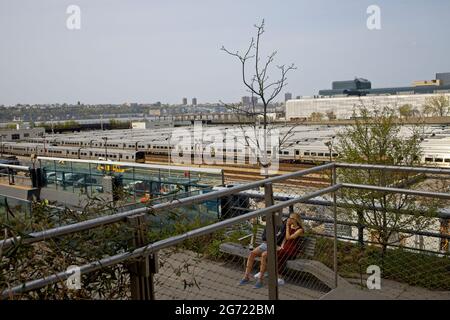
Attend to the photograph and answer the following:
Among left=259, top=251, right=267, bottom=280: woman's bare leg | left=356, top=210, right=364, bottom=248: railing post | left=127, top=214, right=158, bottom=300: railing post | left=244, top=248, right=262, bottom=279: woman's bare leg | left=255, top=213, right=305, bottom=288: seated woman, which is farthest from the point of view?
left=356, top=210, right=364, bottom=248: railing post

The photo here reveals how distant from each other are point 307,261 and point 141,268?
104 inches

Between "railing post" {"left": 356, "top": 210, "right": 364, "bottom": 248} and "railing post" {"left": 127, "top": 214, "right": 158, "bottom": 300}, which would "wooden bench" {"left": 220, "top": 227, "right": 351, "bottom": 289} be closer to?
"railing post" {"left": 356, "top": 210, "right": 364, "bottom": 248}

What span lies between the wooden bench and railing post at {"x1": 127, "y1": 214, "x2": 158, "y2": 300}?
6.76 feet

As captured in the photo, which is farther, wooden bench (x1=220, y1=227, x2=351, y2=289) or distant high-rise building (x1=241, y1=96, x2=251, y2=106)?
distant high-rise building (x1=241, y1=96, x2=251, y2=106)

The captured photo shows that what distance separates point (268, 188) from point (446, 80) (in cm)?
19883

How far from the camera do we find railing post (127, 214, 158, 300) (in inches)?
90.0

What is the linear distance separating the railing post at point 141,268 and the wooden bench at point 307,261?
2061mm

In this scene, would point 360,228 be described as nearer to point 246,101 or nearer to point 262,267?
point 262,267

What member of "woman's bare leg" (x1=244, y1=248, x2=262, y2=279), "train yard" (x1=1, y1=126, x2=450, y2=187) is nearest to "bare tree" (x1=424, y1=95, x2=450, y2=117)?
"train yard" (x1=1, y1=126, x2=450, y2=187)

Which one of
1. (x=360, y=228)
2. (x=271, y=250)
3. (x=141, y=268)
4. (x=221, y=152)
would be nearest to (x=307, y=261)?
(x=271, y=250)

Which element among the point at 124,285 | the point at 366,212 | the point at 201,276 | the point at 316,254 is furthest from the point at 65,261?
the point at 366,212

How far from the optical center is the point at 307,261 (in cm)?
460

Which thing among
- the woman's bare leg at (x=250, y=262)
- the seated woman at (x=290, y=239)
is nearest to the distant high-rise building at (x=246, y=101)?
the seated woman at (x=290, y=239)
